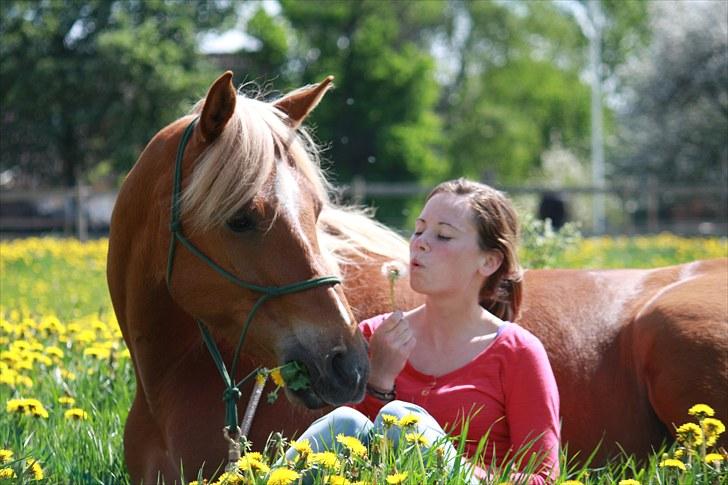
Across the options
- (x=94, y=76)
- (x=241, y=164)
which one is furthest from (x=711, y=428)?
(x=94, y=76)

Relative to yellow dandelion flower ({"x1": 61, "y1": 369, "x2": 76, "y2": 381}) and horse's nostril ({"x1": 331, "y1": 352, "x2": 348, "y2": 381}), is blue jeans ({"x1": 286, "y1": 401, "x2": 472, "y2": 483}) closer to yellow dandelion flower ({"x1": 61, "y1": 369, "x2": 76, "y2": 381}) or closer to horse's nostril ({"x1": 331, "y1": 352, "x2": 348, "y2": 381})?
horse's nostril ({"x1": 331, "y1": 352, "x2": 348, "y2": 381})

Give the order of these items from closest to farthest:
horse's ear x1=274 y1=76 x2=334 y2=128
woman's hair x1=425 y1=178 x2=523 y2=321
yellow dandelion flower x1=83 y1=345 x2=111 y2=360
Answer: woman's hair x1=425 y1=178 x2=523 y2=321, horse's ear x1=274 y1=76 x2=334 y2=128, yellow dandelion flower x1=83 y1=345 x2=111 y2=360

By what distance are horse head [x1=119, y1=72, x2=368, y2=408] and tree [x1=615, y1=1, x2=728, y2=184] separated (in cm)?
2338

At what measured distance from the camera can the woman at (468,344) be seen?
2928 mm

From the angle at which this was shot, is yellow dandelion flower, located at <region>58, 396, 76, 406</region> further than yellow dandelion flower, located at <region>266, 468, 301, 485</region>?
Yes

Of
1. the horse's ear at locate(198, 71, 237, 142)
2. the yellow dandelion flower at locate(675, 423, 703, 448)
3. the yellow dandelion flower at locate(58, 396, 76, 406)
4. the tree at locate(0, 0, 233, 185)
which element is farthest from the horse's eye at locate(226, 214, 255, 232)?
the tree at locate(0, 0, 233, 185)

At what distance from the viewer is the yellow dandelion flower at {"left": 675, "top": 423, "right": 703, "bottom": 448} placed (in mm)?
2527

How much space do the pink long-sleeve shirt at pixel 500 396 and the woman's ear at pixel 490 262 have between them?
21cm

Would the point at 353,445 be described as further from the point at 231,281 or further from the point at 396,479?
the point at 231,281

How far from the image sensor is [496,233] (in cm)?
319

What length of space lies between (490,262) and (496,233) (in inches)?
4.2

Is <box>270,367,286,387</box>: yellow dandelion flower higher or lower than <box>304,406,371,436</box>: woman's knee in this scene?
higher

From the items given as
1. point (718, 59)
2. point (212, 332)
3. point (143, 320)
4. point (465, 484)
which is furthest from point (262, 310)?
point (718, 59)

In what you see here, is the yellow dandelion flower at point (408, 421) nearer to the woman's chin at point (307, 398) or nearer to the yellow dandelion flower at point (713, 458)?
the woman's chin at point (307, 398)
